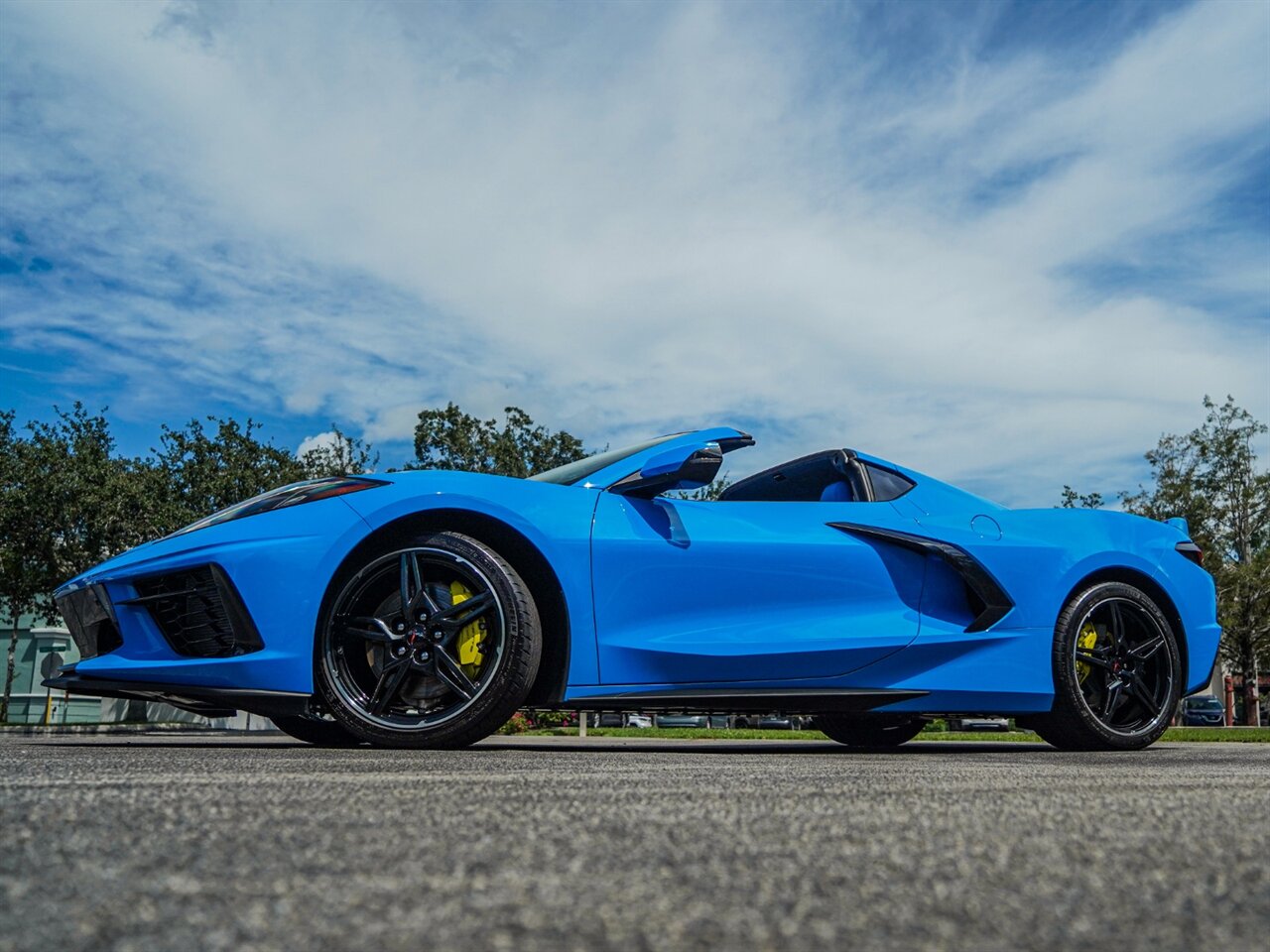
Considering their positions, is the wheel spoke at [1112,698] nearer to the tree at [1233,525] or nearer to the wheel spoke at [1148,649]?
the wheel spoke at [1148,649]

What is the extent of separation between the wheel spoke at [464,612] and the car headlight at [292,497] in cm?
55

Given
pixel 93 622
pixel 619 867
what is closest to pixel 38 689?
pixel 93 622

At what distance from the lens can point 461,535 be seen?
159 inches

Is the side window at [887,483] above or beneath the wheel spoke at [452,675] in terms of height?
above

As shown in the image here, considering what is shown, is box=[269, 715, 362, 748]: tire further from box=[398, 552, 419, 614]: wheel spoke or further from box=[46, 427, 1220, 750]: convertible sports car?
box=[398, 552, 419, 614]: wheel spoke

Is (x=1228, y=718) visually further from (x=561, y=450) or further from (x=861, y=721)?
(x=861, y=721)

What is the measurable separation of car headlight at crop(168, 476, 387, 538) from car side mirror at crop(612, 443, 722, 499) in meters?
0.96

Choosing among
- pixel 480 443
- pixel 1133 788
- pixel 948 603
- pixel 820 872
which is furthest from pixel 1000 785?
pixel 480 443

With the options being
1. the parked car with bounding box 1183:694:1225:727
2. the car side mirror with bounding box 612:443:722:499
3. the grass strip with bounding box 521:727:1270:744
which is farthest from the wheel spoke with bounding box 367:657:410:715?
the parked car with bounding box 1183:694:1225:727

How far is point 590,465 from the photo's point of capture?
15.5ft

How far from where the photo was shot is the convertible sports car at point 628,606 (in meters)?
3.90

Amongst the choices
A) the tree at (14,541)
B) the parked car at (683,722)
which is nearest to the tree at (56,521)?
the tree at (14,541)

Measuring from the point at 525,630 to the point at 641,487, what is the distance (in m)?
0.79

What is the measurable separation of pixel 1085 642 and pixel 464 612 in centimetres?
295
